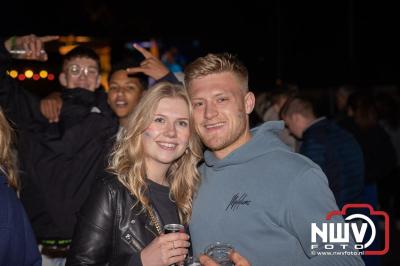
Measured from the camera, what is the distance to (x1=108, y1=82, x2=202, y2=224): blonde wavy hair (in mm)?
2939

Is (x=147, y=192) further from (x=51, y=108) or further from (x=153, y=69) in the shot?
(x=51, y=108)

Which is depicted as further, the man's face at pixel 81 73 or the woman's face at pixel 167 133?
the man's face at pixel 81 73

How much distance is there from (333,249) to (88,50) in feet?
9.73

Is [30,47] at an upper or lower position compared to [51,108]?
upper

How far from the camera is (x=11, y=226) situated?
241 centimetres

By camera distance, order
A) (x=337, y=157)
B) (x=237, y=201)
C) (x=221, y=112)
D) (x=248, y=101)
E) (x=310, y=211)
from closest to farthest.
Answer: (x=310, y=211), (x=237, y=201), (x=221, y=112), (x=248, y=101), (x=337, y=157)

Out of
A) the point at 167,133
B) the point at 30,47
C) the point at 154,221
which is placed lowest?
the point at 154,221

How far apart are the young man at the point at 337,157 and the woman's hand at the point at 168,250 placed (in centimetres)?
272

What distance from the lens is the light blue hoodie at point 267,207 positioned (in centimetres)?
255

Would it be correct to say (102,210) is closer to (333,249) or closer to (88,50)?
(333,249)

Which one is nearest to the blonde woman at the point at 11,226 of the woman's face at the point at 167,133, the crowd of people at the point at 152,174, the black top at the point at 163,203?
the crowd of people at the point at 152,174

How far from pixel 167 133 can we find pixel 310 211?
1.12 m

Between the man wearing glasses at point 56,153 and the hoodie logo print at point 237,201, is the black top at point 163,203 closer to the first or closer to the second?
the hoodie logo print at point 237,201

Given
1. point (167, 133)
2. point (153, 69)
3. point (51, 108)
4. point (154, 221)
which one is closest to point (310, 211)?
point (154, 221)
